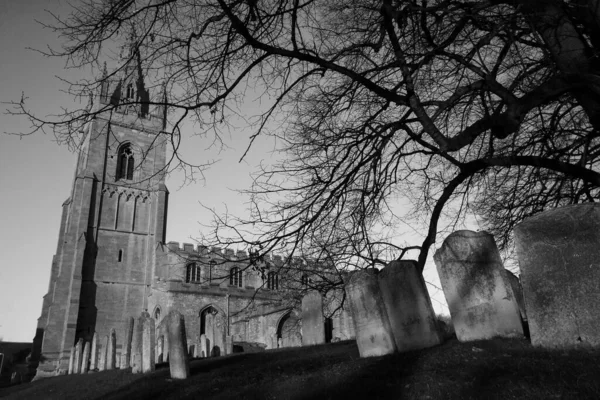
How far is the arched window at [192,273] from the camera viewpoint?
36312 mm

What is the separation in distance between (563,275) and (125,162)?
3964cm

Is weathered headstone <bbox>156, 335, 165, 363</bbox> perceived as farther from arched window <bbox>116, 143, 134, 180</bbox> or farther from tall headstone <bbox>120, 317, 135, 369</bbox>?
arched window <bbox>116, 143, 134, 180</bbox>

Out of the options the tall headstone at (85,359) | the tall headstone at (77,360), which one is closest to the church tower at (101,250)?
the tall headstone at (77,360)

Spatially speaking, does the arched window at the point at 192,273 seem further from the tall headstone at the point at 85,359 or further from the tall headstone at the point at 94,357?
the tall headstone at the point at 94,357

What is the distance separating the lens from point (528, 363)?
4.23 metres

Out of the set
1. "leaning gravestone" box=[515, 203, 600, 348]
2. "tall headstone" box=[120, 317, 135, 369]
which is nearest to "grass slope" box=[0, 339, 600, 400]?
"leaning gravestone" box=[515, 203, 600, 348]

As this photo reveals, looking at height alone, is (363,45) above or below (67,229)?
below

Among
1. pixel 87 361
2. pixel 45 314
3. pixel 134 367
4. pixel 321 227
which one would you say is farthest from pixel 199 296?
pixel 321 227

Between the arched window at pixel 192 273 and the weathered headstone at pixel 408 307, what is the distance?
31.4 meters

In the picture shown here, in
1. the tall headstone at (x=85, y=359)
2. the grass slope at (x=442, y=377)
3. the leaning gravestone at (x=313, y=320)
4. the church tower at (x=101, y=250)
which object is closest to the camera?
the grass slope at (x=442, y=377)

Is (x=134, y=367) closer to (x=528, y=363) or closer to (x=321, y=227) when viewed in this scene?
(x=321, y=227)

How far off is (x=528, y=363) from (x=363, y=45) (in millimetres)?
4521

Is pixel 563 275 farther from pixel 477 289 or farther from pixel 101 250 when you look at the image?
pixel 101 250

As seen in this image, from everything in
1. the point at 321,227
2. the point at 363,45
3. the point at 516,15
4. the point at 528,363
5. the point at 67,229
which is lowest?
the point at 528,363
